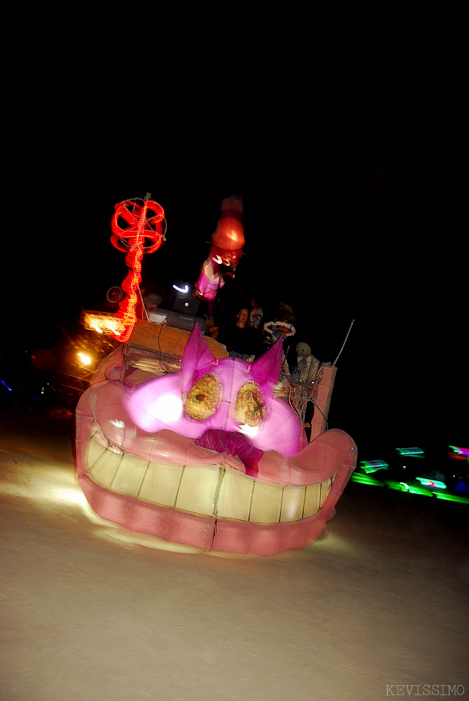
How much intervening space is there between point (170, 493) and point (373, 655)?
7.65 ft

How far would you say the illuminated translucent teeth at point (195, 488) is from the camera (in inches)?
195

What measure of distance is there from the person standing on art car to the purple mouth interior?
2.01 metres

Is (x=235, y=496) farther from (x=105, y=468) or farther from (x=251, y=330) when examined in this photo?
(x=251, y=330)

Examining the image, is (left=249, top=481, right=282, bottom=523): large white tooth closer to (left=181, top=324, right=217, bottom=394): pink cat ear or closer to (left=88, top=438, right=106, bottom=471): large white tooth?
(left=181, top=324, right=217, bottom=394): pink cat ear

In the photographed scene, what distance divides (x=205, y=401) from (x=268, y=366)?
0.86m

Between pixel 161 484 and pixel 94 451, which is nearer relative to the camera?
pixel 161 484

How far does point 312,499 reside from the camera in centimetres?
575

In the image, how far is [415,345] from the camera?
1454 centimetres

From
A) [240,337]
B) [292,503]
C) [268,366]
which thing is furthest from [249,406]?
[240,337]

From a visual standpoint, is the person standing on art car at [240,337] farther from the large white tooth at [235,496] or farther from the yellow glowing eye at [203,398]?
the large white tooth at [235,496]

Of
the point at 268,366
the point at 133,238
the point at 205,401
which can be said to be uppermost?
the point at 133,238

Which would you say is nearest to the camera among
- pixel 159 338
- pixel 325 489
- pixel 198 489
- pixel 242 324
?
pixel 198 489

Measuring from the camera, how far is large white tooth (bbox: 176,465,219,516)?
4922 mm

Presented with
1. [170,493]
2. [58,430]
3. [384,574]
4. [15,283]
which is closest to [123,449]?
[170,493]
